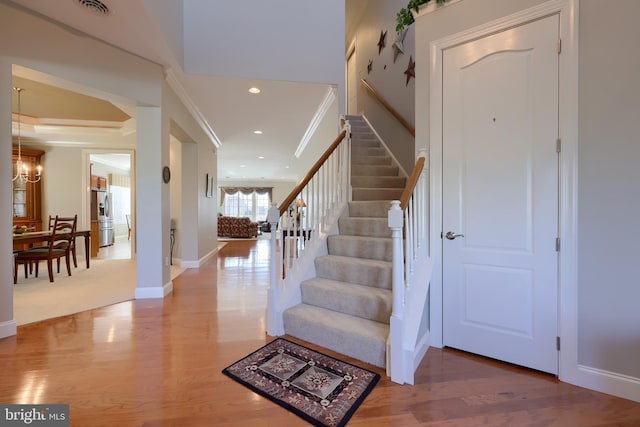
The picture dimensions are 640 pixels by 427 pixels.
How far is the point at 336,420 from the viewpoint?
56.8 inches

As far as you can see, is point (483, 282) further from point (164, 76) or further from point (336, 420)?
point (164, 76)

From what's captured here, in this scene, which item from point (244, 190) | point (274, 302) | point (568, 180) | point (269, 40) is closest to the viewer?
point (568, 180)

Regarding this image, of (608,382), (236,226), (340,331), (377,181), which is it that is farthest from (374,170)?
(236,226)

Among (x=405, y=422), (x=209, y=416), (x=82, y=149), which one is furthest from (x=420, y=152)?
(x=82, y=149)

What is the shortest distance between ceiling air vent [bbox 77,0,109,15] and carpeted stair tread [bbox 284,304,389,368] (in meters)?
3.04

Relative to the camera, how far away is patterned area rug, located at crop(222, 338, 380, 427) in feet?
5.00

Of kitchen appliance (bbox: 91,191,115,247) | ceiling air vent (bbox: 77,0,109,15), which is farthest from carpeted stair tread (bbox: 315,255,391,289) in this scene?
kitchen appliance (bbox: 91,191,115,247)

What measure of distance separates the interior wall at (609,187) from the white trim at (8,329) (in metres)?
4.31

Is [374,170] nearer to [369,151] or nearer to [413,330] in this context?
[369,151]

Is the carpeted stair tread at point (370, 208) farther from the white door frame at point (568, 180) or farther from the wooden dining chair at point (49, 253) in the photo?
the wooden dining chair at point (49, 253)

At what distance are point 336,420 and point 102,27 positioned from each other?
12.4ft

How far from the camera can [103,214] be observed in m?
7.37

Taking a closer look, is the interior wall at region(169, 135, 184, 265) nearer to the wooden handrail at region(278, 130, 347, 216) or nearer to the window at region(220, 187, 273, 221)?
the wooden handrail at region(278, 130, 347, 216)

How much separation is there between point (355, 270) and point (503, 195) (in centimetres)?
128
